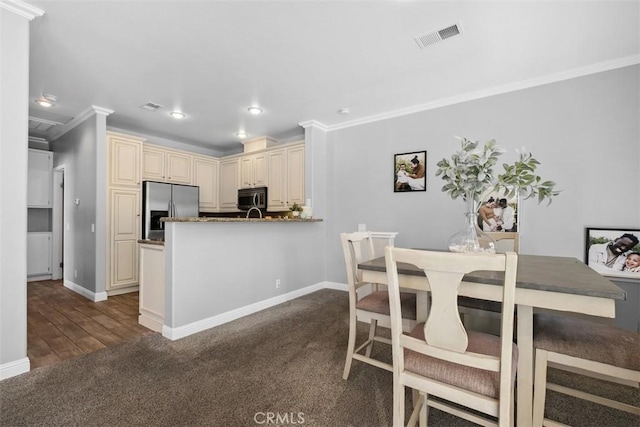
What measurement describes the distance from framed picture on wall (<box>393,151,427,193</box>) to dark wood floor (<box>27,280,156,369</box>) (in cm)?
331

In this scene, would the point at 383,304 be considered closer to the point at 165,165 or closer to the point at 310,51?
the point at 310,51

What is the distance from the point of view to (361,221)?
4215 millimetres

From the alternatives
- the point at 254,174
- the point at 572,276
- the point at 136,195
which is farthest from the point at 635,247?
the point at 136,195

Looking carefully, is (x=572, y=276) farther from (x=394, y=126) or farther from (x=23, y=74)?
(x=23, y=74)

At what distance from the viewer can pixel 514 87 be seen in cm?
309

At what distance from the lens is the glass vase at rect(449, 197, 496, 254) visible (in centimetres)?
182

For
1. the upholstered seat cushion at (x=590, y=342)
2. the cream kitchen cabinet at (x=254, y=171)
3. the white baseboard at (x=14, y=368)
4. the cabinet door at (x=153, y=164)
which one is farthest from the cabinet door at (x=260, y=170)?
the upholstered seat cushion at (x=590, y=342)

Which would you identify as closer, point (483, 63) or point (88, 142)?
point (483, 63)

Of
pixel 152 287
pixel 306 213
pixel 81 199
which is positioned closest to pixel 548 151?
pixel 306 213

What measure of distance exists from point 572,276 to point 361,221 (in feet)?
9.42

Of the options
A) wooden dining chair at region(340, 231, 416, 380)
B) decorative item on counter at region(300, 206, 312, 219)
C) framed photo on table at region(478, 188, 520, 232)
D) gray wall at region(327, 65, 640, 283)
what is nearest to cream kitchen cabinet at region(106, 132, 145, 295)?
decorative item on counter at region(300, 206, 312, 219)

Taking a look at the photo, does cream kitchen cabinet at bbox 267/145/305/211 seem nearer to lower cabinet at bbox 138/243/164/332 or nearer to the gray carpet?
lower cabinet at bbox 138/243/164/332

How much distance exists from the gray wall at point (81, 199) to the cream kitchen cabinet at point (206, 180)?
1578 millimetres

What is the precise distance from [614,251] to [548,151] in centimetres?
107
